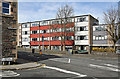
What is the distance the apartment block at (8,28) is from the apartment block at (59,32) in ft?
77.4

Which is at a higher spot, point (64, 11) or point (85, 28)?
point (64, 11)

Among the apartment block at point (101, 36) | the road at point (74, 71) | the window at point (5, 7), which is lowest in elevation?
the road at point (74, 71)

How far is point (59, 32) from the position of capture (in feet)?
164

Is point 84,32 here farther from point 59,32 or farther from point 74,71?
point 74,71

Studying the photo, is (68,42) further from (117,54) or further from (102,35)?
(117,54)

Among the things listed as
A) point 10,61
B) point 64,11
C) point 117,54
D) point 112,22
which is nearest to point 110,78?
point 10,61

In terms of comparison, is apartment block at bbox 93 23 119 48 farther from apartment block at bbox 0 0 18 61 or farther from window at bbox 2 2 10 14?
window at bbox 2 2 10 14

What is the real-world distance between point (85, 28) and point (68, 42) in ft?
26.1

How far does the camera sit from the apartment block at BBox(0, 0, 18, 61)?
54.9 ft

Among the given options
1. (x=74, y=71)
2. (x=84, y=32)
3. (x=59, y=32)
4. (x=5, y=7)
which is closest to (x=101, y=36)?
(x=84, y=32)

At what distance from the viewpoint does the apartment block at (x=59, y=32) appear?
46219 millimetres

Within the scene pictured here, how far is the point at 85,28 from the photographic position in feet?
152

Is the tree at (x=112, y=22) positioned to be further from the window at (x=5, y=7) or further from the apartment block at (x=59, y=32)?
the window at (x=5, y=7)

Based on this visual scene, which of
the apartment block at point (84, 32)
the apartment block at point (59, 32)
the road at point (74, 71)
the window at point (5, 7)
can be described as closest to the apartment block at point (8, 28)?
the window at point (5, 7)
